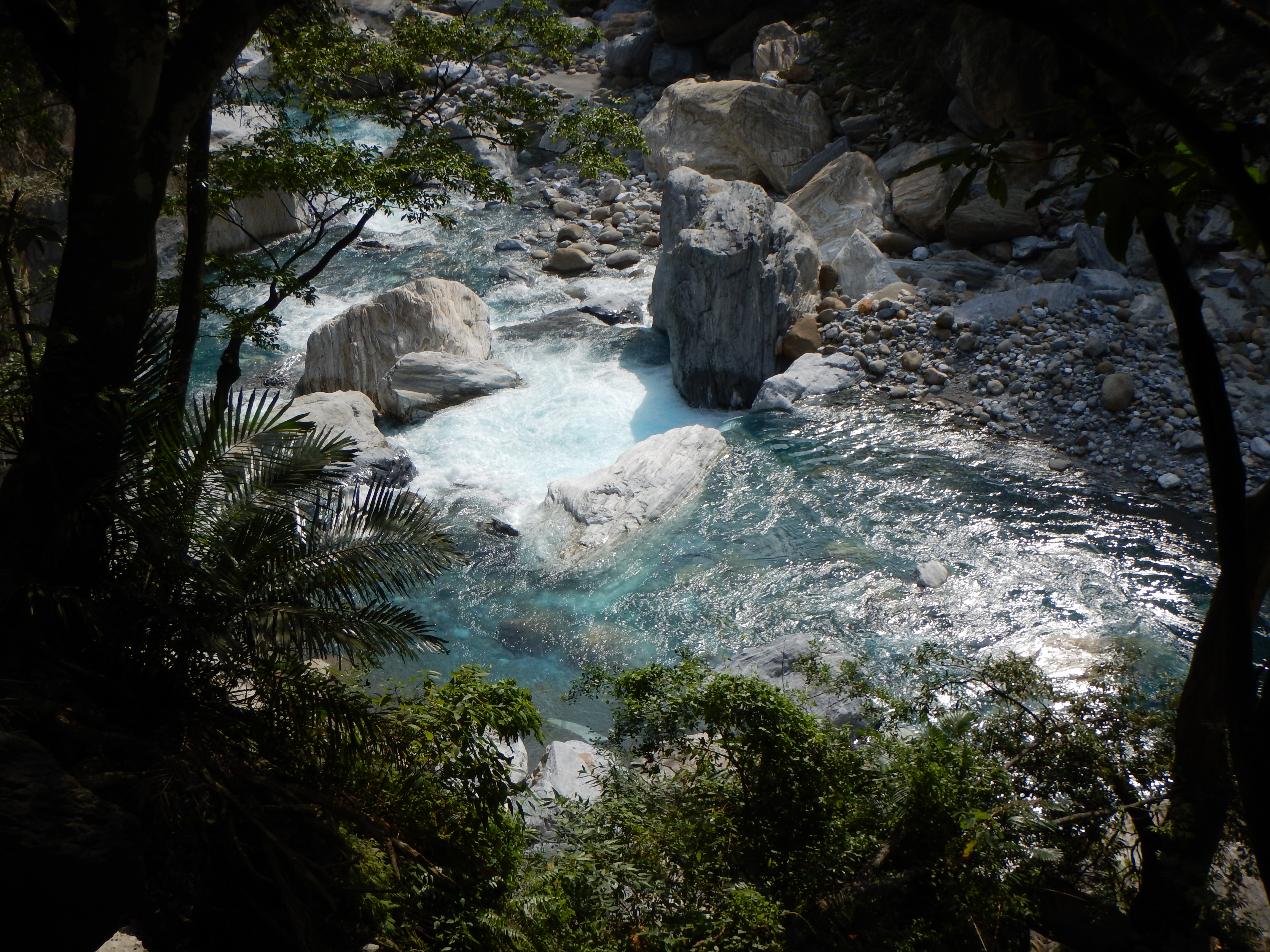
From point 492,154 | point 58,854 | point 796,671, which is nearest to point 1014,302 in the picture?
point 796,671

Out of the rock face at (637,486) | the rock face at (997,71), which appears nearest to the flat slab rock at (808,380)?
the rock face at (637,486)

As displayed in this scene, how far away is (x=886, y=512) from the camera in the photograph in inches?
367

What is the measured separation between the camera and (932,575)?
8.21 meters

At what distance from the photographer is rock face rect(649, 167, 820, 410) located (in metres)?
11.8

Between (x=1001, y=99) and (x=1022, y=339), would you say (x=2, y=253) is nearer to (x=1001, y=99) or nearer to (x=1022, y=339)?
(x=1022, y=339)

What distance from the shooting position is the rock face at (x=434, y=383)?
37.1ft

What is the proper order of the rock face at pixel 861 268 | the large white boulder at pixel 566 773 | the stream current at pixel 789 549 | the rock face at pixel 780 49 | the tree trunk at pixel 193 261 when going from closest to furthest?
the tree trunk at pixel 193 261 < the large white boulder at pixel 566 773 < the stream current at pixel 789 549 < the rock face at pixel 861 268 < the rock face at pixel 780 49

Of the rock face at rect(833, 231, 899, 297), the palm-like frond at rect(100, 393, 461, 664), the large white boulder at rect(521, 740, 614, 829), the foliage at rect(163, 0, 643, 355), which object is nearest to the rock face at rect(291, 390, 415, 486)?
the foliage at rect(163, 0, 643, 355)

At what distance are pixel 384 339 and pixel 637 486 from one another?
4713mm

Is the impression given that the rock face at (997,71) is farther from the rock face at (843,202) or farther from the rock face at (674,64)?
the rock face at (674,64)

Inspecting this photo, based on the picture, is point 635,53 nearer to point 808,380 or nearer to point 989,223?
point 989,223

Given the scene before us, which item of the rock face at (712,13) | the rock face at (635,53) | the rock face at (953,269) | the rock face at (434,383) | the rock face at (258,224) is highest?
the rock face at (712,13)

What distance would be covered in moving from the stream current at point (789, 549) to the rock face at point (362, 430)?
31 centimetres

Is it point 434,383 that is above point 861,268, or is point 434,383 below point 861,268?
below
